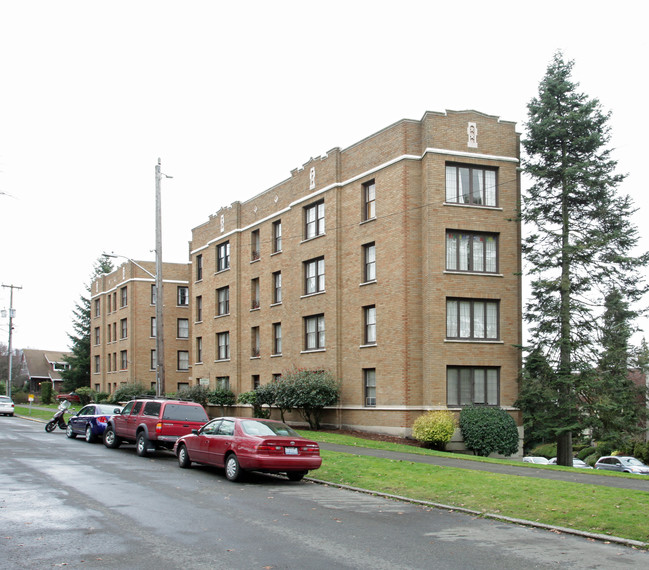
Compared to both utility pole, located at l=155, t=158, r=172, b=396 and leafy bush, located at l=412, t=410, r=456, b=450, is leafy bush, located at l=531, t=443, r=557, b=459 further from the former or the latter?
utility pole, located at l=155, t=158, r=172, b=396

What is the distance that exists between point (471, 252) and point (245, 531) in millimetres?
21921

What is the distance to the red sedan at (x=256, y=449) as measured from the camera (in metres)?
16.3

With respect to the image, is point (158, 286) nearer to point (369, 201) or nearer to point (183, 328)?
point (369, 201)

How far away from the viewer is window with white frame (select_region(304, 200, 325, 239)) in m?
37.1

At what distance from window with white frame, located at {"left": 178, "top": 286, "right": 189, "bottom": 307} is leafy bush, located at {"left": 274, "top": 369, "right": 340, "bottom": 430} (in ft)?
96.8

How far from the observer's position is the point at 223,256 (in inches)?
1900

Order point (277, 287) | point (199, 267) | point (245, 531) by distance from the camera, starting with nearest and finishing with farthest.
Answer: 1. point (245, 531)
2. point (277, 287)
3. point (199, 267)

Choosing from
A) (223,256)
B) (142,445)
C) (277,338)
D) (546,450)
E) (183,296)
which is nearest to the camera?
(142,445)

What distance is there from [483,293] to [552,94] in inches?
328

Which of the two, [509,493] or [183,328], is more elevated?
[183,328]

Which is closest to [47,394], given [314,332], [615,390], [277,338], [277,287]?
[277,338]

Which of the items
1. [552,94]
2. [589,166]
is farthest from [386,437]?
[552,94]

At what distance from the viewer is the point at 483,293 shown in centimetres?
3069

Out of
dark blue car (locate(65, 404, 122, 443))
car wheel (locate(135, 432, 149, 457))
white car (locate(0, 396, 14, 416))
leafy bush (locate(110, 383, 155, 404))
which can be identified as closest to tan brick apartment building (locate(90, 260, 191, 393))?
leafy bush (locate(110, 383, 155, 404))
